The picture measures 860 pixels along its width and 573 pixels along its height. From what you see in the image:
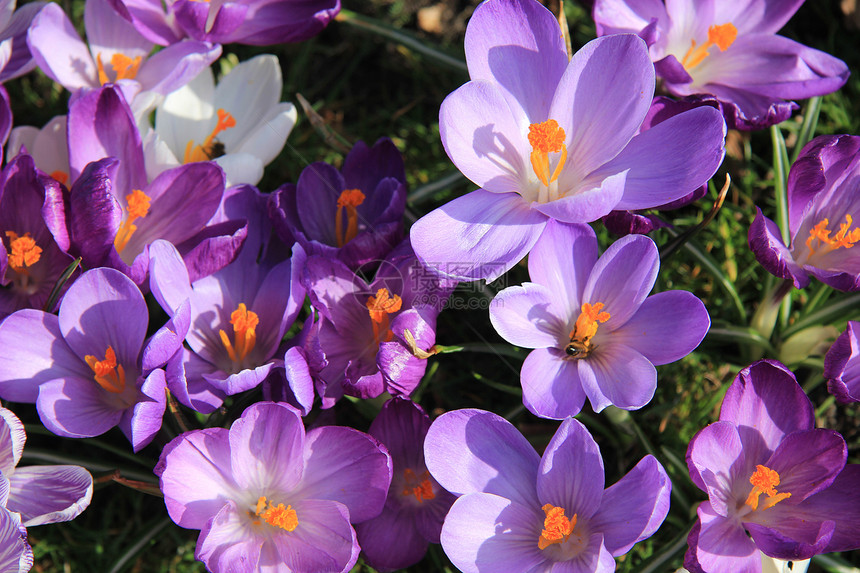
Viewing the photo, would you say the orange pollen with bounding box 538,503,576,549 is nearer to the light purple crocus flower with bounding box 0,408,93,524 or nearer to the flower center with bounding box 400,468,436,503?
the flower center with bounding box 400,468,436,503

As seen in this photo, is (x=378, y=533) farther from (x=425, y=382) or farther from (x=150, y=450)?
(x=150, y=450)

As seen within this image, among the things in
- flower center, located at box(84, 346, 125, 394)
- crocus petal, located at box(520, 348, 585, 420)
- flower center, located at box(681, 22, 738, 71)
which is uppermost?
flower center, located at box(681, 22, 738, 71)

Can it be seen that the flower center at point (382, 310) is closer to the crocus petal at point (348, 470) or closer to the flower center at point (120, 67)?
the crocus petal at point (348, 470)

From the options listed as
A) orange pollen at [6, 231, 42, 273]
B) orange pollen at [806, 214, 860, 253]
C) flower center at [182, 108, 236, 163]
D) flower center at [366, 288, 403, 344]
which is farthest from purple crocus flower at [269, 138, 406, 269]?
orange pollen at [806, 214, 860, 253]

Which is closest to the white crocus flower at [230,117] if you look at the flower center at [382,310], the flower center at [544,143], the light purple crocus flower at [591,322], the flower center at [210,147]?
the flower center at [210,147]

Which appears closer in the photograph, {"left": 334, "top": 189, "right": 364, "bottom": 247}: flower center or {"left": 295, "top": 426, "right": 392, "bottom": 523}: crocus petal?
{"left": 295, "top": 426, "right": 392, "bottom": 523}: crocus petal

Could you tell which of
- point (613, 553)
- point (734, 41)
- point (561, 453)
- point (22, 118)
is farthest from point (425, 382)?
point (22, 118)

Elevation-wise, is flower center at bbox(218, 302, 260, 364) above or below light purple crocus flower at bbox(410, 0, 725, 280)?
below

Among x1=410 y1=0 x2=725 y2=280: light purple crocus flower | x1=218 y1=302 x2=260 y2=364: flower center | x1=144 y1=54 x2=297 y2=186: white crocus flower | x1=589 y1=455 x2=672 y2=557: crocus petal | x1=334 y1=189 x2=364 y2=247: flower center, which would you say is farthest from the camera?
x1=144 y1=54 x2=297 y2=186: white crocus flower
